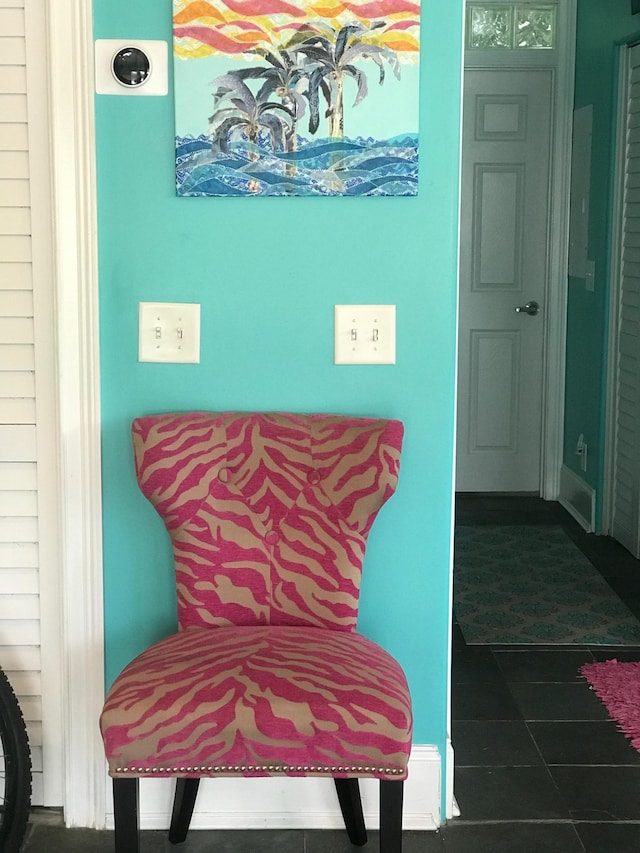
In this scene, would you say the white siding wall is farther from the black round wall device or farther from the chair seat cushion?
the chair seat cushion

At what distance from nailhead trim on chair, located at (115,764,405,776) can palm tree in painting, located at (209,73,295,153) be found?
119 centimetres

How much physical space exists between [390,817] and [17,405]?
3.71ft

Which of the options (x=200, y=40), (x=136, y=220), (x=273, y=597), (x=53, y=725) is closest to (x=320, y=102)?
(x=200, y=40)

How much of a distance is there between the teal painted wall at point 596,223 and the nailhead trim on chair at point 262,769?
3151 mm

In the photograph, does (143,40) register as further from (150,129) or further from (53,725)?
(53,725)

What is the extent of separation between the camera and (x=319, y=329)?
2297 mm

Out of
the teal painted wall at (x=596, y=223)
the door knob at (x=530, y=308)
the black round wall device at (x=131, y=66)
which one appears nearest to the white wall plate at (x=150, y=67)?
the black round wall device at (x=131, y=66)

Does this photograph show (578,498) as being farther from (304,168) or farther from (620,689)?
(304,168)

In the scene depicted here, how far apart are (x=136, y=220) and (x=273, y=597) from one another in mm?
809

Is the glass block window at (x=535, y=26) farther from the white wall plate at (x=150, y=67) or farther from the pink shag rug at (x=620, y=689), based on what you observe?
the white wall plate at (x=150, y=67)

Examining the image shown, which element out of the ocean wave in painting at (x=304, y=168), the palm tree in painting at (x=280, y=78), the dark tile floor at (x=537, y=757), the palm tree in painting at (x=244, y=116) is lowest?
the dark tile floor at (x=537, y=757)

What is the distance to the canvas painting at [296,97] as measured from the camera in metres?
2.17

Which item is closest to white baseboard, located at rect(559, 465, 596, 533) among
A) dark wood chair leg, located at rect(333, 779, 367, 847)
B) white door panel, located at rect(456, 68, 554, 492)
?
white door panel, located at rect(456, 68, 554, 492)

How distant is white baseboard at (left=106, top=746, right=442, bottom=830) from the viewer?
2.39 metres
